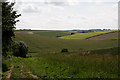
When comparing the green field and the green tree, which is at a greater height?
the green tree

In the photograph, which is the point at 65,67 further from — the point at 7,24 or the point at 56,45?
the point at 56,45

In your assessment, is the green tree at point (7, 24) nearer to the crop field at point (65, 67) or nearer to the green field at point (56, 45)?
the crop field at point (65, 67)

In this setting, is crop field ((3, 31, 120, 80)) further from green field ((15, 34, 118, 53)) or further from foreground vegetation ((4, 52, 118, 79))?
green field ((15, 34, 118, 53))

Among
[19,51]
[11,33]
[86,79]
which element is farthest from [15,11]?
[19,51]

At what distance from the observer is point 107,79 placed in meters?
8.16

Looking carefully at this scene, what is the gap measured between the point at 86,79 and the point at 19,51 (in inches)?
939

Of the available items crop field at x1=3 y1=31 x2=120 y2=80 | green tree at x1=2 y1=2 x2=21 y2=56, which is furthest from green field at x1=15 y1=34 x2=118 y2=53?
green tree at x1=2 y1=2 x2=21 y2=56

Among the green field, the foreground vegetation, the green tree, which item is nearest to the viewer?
the foreground vegetation

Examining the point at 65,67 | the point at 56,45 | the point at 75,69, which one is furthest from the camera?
the point at 56,45

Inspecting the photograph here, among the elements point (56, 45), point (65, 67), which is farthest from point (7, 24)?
point (56, 45)

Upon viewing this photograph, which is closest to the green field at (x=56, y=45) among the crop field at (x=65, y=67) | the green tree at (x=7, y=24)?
the crop field at (x=65, y=67)

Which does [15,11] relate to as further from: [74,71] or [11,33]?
[74,71]

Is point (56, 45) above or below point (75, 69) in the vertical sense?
below

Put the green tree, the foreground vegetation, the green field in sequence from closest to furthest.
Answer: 1. the foreground vegetation
2. the green tree
3. the green field
